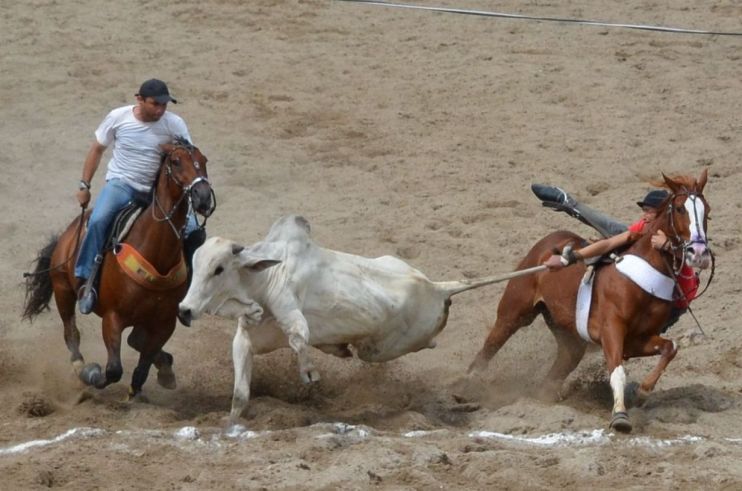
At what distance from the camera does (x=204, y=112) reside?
568 inches

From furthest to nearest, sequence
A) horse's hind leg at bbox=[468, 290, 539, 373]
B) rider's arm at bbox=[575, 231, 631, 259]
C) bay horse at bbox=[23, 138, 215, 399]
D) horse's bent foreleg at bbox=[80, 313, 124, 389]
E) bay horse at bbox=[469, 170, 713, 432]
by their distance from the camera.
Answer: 1. horse's hind leg at bbox=[468, 290, 539, 373]
2. rider's arm at bbox=[575, 231, 631, 259]
3. horse's bent foreleg at bbox=[80, 313, 124, 389]
4. bay horse at bbox=[23, 138, 215, 399]
5. bay horse at bbox=[469, 170, 713, 432]

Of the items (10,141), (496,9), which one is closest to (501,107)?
(496,9)

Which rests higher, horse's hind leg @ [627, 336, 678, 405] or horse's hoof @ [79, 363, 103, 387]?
horse's hind leg @ [627, 336, 678, 405]

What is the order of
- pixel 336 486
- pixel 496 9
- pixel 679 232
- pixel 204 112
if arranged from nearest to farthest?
pixel 336 486
pixel 679 232
pixel 204 112
pixel 496 9

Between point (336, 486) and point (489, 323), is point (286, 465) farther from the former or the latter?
point (489, 323)

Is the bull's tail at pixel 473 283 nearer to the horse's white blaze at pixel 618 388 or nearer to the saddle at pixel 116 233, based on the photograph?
the horse's white blaze at pixel 618 388

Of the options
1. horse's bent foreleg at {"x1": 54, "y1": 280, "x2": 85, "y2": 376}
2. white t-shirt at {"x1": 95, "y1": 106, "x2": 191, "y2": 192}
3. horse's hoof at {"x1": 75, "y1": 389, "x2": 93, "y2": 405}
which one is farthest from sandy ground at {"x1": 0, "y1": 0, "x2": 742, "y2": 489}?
white t-shirt at {"x1": 95, "y1": 106, "x2": 191, "y2": 192}

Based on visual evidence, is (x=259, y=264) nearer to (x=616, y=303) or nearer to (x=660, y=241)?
(x=616, y=303)

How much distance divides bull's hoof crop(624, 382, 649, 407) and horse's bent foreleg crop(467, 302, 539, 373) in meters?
0.96

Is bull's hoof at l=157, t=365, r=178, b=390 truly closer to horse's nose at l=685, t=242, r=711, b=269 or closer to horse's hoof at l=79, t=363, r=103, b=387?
horse's hoof at l=79, t=363, r=103, b=387

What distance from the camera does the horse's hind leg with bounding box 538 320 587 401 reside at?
388 inches

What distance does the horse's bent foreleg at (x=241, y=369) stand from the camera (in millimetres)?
8578

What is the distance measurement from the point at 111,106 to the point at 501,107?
144 inches

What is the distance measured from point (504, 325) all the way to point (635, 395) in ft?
4.09
